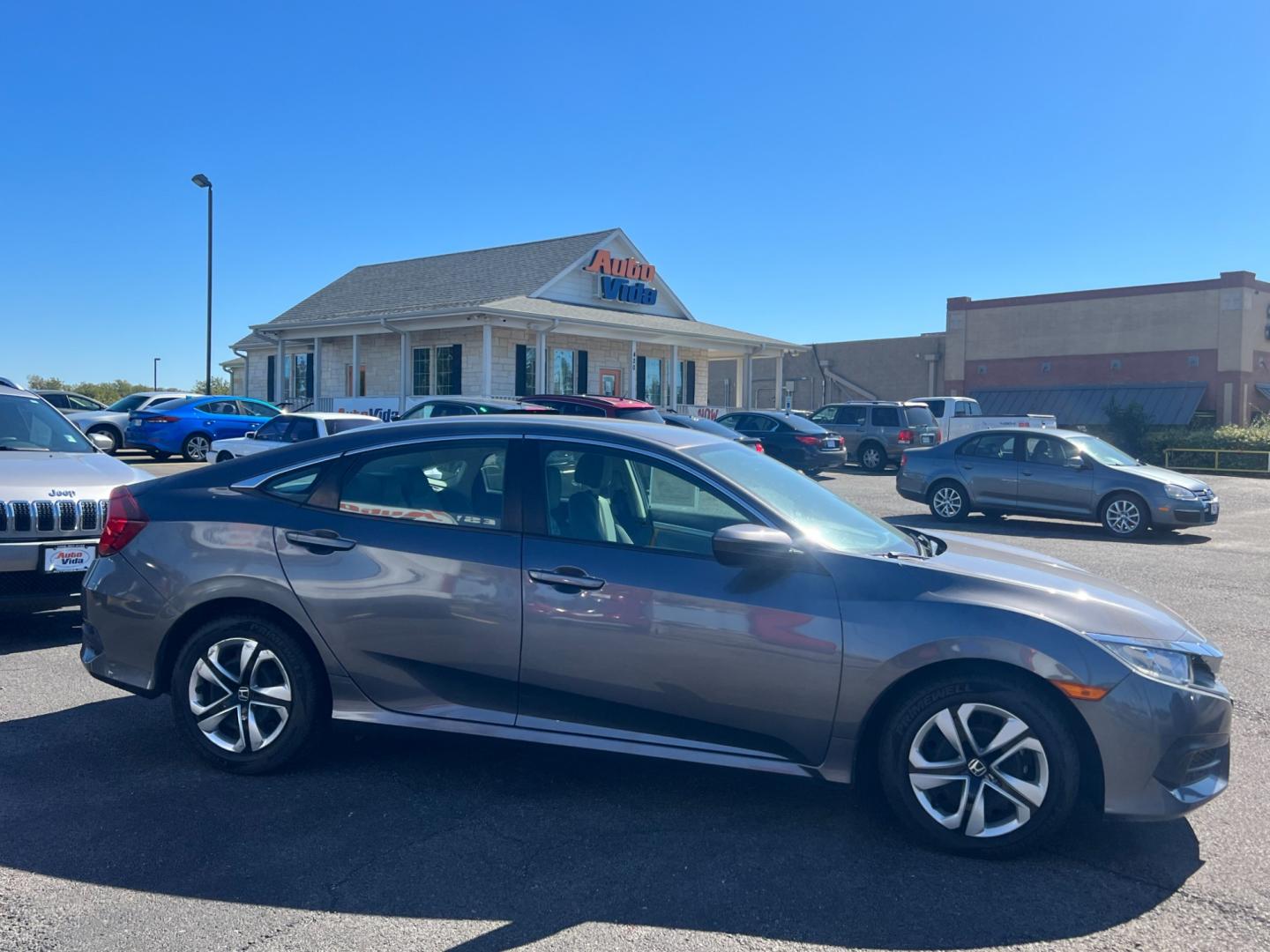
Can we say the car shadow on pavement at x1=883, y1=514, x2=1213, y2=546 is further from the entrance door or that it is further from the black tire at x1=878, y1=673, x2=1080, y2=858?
the entrance door

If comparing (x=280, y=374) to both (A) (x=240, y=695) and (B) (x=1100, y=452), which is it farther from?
(A) (x=240, y=695)

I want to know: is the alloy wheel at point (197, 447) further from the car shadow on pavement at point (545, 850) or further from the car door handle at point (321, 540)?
the car door handle at point (321, 540)

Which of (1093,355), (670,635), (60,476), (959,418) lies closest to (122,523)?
(60,476)

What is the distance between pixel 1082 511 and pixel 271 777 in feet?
40.5

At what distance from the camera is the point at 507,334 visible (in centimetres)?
2780

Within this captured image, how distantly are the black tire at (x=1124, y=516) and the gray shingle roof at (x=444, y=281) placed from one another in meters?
16.6

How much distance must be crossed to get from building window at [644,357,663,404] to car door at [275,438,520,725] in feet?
91.1


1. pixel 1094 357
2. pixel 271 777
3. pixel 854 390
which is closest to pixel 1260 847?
pixel 271 777

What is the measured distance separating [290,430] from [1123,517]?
13.2 m

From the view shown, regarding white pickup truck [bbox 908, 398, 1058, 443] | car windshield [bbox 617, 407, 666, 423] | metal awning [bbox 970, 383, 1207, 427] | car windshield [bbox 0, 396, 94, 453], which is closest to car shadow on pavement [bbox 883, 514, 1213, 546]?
car windshield [bbox 617, 407, 666, 423]

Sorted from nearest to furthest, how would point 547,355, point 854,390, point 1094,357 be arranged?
1. point 547,355
2. point 1094,357
3. point 854,390

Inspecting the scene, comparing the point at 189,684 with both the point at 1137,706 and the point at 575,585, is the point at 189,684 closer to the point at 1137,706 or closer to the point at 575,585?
the point at 575,585

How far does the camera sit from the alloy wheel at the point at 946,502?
1516cm

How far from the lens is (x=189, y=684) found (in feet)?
14.9
